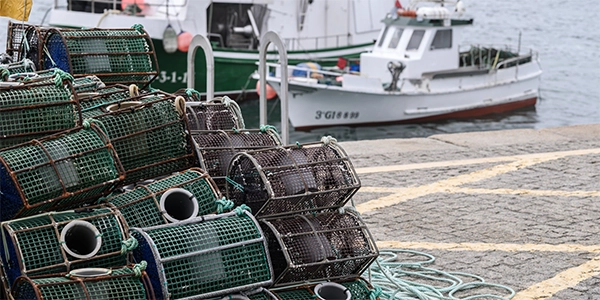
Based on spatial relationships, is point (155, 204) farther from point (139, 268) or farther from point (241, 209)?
point (139, 268)

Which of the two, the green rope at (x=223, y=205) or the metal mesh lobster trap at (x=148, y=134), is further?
the metal mesh lobster trap at (x=148, y=134)

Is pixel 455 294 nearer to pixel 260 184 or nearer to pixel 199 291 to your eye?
pixel 260 184

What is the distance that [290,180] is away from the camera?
4914 mm

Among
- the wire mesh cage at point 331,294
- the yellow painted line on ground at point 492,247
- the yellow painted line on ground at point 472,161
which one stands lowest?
the yellow painted line on ground at point 492,247

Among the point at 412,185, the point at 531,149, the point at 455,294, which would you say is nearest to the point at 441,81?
the point at 531,149

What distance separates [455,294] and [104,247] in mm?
2558

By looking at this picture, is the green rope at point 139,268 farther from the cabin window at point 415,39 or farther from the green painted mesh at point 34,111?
the cabin window at point 415,39

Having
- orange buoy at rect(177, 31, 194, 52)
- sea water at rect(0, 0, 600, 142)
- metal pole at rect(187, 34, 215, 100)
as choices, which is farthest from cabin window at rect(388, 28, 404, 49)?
metal pole at rect(187, 34, 215, 100)

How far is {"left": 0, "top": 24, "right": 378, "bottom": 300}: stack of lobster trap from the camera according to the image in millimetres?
4109

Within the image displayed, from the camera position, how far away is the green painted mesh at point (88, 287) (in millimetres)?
3900

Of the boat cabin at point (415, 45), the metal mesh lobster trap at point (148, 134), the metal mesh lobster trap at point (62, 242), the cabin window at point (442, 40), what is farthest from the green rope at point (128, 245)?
the cabin window at point (442, 40)

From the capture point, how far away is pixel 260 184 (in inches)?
194

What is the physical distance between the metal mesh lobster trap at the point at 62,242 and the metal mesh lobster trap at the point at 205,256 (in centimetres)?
11

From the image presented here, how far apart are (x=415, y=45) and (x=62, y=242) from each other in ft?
56.9
